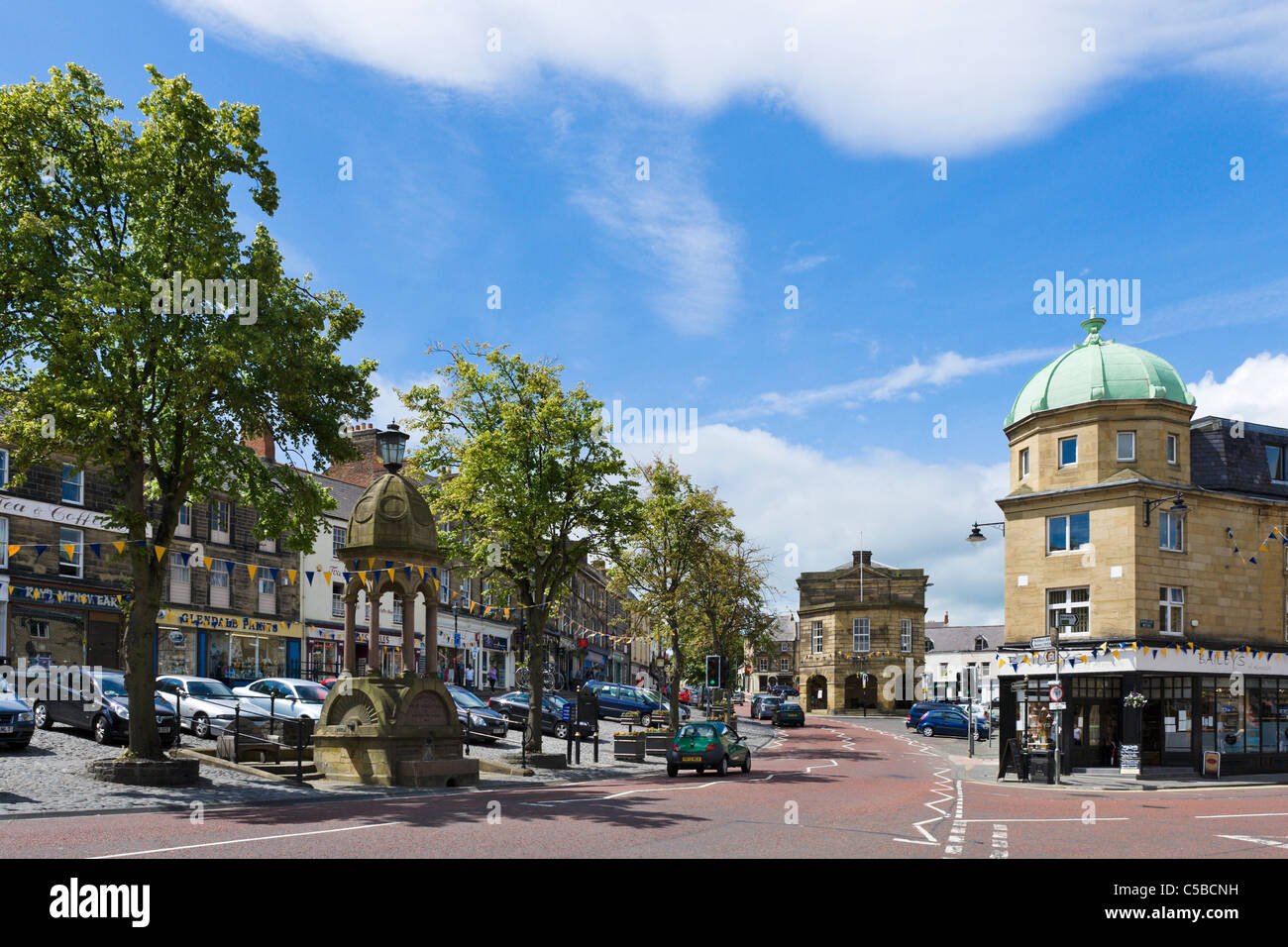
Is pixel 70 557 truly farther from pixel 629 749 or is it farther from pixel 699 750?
pixel 699 750

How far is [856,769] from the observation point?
105 ft

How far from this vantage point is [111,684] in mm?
26234

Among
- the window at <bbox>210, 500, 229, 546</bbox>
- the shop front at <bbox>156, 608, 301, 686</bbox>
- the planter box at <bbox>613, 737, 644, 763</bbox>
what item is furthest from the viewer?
the window at <bbox>210, 500, 229, 546</bbox>

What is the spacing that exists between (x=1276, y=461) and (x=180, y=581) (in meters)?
40.3

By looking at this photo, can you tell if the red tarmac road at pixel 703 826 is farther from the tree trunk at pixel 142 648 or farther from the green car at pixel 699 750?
the tree trunk at pixel 142 648

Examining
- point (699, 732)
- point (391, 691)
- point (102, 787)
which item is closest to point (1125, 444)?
point (699, 732)

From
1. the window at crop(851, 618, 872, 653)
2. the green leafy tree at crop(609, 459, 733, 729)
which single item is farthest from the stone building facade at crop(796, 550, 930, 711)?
the green leafy tree at crop(609, 459, 733, 729)

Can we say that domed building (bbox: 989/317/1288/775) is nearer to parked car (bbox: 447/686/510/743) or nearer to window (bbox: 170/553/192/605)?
parked car (bbox: 447/686/510/743)

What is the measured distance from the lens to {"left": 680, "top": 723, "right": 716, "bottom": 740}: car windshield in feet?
89.9

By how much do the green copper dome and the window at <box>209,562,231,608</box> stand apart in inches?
1241

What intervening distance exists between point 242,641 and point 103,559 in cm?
803

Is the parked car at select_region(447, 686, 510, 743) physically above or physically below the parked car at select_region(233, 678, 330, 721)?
below
